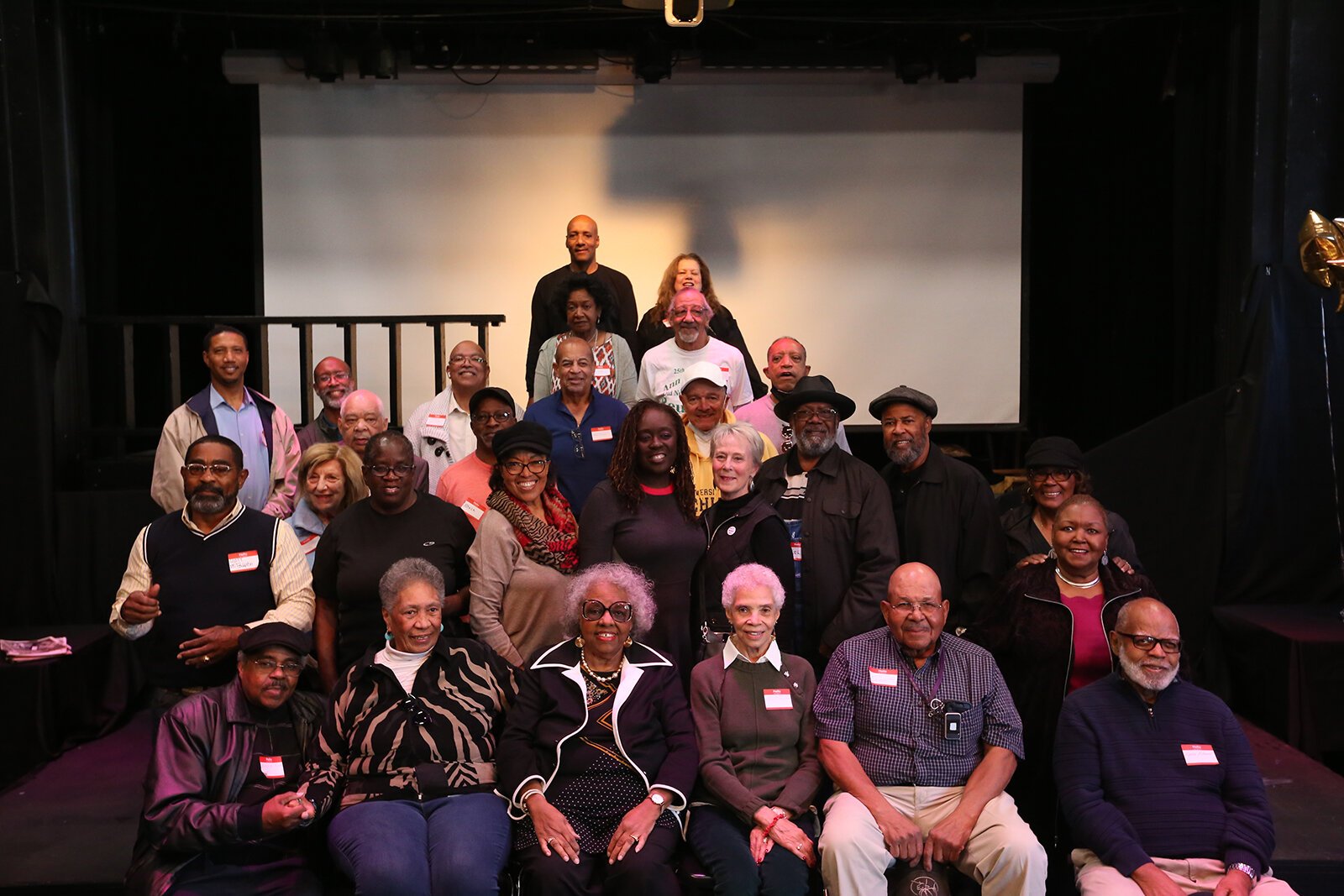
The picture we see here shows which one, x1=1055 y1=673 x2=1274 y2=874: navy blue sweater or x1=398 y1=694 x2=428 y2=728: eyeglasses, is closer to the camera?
x1=1055 y1=673 x2=1274 y2=874: navy blue sweater

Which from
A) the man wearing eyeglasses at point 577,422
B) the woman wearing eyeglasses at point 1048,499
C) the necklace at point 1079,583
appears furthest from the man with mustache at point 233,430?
the necklace at point 1079,583

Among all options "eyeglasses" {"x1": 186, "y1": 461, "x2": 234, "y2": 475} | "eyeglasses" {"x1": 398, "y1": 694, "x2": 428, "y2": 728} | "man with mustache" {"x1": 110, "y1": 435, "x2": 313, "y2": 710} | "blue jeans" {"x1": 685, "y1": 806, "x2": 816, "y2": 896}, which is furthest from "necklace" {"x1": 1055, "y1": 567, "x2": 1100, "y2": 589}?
"eyeglasses" {"x1": 186, "y1": 461, "x2": 234, "y2": 475}

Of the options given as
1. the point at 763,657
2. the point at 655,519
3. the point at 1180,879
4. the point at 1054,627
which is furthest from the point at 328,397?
the point at 1180,879

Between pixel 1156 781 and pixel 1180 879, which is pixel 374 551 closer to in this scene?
pixel 1156 781

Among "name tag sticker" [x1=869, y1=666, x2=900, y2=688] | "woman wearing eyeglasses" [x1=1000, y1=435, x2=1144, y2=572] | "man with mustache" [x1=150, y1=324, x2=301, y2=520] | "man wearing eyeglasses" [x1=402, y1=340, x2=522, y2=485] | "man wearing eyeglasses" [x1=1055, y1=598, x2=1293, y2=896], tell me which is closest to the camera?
"man wearing eyeglasses" [x1=1055, y1=598, x2=1293, y2=896]

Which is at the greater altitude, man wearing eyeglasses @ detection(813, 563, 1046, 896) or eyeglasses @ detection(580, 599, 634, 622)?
eyeglasses @ detection(580, 599, 634, 622)

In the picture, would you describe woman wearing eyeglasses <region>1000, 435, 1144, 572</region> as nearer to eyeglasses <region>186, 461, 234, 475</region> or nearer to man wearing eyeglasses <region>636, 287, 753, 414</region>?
man wearing eyeglasses <region>636, 287, 753, 414</region>

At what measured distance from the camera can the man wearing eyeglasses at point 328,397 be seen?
4.66 m

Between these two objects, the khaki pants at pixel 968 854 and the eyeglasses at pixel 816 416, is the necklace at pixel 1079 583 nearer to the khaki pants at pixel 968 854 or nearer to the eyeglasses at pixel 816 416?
the khaki pants at pixel 968 854

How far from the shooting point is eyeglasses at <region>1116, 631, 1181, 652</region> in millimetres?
3211

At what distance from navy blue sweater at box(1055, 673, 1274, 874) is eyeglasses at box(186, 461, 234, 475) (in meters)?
2.50

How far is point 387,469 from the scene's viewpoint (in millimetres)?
3688

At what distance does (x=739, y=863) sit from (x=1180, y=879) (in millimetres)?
1103

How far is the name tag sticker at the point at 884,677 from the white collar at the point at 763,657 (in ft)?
0.81
